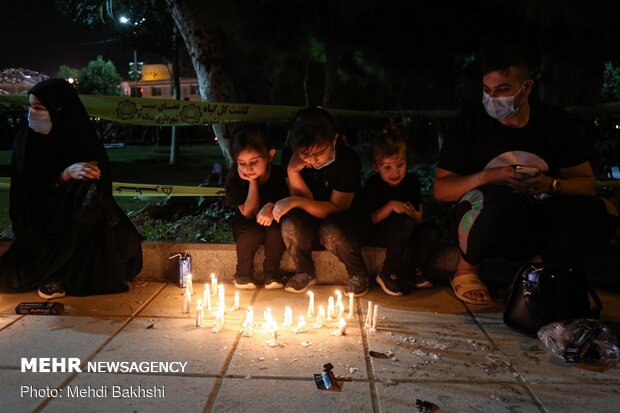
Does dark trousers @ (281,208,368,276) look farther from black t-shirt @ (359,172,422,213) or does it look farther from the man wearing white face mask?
the man wearing white face mask

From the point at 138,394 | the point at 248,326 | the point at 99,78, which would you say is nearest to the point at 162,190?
the point at 248,326

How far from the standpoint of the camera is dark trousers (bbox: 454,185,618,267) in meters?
3.76

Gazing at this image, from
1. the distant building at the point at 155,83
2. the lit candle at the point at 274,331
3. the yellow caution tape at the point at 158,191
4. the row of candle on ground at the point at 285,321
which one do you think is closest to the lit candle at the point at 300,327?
the row of candle on ground at the point at 285,321

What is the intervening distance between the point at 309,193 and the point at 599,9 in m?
3.65

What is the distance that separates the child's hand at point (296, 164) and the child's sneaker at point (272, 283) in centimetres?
85

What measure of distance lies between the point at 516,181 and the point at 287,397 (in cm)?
211

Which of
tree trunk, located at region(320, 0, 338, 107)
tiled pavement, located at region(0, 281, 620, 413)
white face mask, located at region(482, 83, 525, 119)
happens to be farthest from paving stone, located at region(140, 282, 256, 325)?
tree trunk, located at region(320, 0, 338, 107)

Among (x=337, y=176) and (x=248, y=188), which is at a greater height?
(x=337, y=176)

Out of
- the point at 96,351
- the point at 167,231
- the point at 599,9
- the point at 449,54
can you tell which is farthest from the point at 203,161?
the point at 96,351

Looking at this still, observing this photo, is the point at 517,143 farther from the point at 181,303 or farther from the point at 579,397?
the point at 181,303

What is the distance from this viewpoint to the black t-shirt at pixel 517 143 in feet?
12.9

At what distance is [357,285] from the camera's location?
419cm

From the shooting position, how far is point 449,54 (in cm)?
895

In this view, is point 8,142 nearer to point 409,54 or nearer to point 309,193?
point 409,54
